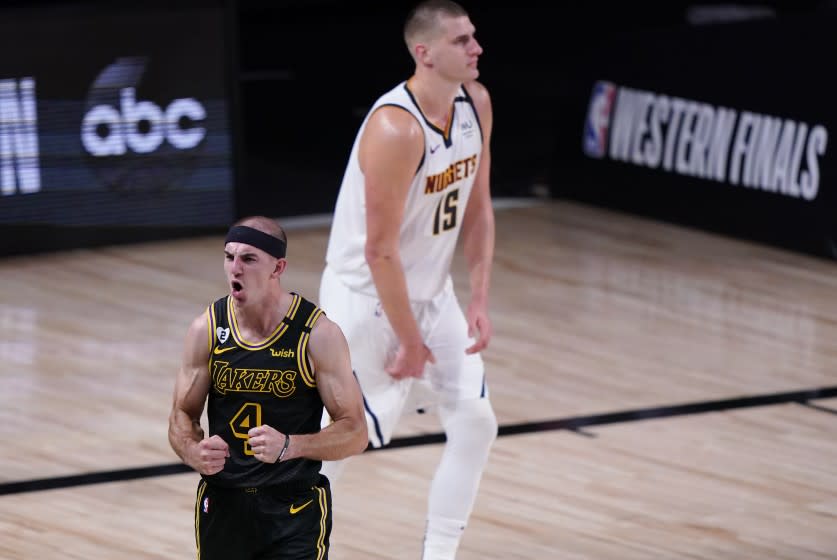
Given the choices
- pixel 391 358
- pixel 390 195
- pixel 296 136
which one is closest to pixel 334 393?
pixel 390 195

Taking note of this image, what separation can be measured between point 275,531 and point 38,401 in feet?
12.1

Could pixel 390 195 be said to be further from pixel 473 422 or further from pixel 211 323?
pixel 211 323

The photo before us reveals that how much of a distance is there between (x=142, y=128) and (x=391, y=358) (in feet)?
18.6

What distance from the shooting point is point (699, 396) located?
784 cm

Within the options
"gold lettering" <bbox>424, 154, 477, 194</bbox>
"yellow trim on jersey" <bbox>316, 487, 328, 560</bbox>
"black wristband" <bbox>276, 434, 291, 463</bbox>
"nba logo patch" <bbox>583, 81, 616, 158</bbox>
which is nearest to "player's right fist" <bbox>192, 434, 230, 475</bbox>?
"black wristband" <bbox>276, 434, 291, 463</bbox>

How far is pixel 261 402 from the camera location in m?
4.15

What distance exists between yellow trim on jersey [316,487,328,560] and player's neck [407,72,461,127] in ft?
4.65

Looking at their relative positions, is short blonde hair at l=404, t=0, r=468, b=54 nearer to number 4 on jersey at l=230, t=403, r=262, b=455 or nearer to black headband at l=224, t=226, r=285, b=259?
black headband at l=224, t=226, r=285, b=259

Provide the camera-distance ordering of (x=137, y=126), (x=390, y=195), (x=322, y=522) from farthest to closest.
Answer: (x=137, y=126) → (x=390, y=195) → (x=322, y=522)

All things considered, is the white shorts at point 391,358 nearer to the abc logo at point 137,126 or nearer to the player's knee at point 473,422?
the player's knee at point 473,422

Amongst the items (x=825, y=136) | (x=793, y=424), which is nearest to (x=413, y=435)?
(x=793, y=424)

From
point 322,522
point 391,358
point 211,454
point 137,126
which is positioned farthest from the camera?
point 137,126

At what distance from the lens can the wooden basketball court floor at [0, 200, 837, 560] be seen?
6.10 m

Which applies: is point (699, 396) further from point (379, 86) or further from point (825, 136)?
point (379, 86)
